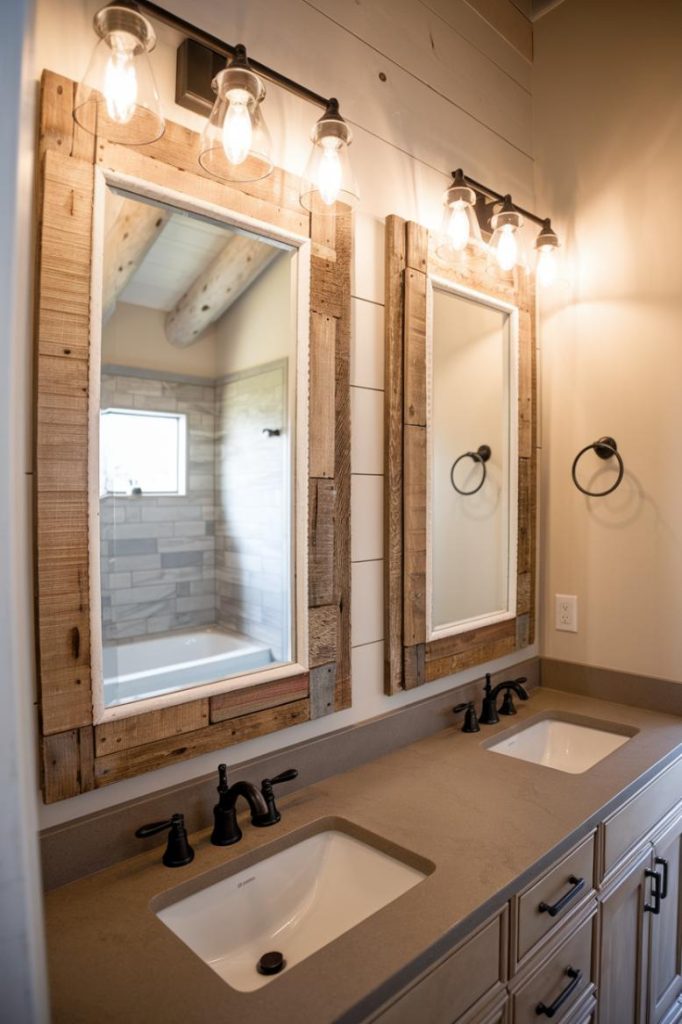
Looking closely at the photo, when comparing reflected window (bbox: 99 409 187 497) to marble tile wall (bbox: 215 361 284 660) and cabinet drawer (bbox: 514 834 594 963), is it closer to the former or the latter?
marble tile wall (bbox: 215 361 284 660)

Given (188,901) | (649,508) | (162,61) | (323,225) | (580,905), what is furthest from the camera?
(649,508)

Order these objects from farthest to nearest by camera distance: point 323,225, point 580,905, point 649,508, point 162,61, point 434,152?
point 649,508 → point 434,152 → point 323,225 → point 580,905 → point 162,61

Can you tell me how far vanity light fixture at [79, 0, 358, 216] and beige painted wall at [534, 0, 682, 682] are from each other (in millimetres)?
1010

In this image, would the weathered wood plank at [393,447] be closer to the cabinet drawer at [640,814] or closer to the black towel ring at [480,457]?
the black towel ring at [480,457]

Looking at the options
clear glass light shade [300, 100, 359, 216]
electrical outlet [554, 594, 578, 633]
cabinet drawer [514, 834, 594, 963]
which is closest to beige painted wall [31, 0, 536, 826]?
clear glass light shade [300, 100, 359, 216]

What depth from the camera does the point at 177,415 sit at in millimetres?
1489

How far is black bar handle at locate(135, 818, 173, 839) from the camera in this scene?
1.00m

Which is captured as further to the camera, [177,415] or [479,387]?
[479,387]

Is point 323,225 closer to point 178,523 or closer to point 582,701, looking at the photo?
point 178,523

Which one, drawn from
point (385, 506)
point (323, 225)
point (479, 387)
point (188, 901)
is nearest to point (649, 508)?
point (479, 387)

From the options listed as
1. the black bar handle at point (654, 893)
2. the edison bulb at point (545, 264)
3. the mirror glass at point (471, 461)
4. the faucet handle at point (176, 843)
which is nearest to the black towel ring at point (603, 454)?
the mirror glass at point (471, 461)

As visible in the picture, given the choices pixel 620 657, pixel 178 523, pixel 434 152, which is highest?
pixel 434 152

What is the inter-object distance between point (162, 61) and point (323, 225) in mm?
409

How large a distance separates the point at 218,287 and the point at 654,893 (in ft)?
5.78
